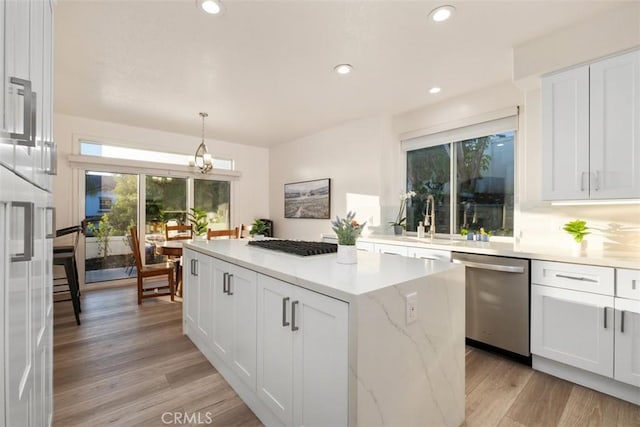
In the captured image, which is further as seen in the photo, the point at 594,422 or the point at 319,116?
the point at 319,116

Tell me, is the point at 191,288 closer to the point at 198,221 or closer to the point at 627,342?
the point at 198,221

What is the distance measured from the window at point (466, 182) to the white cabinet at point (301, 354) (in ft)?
9.50

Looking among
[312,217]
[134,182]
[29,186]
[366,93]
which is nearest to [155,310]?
[134,182]

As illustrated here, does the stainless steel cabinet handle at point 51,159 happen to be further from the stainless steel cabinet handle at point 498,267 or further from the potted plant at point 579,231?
the potted plant at point 579,231

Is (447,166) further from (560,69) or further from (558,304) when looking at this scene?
(558,304)

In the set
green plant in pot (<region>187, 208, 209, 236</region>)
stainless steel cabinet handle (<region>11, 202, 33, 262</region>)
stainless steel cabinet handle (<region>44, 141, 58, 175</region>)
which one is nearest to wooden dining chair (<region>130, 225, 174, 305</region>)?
green plant in pot (<region>187, 208, 209, 236</region>)

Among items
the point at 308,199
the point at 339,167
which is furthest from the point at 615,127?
the point at 308,199

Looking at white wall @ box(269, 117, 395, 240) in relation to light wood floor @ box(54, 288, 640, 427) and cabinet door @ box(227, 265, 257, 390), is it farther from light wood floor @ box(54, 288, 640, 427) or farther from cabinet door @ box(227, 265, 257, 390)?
cabinet door @ box(227, 265, 257, 390)

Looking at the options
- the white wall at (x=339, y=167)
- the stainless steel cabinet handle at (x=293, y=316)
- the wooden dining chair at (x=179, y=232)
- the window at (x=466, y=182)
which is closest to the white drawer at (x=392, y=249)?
the white wall at (x=339, y=167)

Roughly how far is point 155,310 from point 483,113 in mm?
4569

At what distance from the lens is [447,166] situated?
3814mm

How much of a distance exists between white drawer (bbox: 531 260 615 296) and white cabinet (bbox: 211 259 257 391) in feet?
6.99

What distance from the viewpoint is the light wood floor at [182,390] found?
172 centimetres

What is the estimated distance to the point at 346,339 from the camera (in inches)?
43.9
